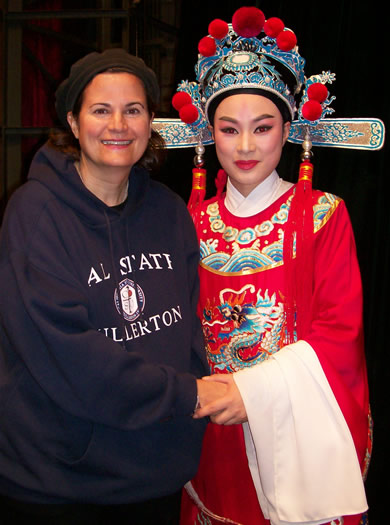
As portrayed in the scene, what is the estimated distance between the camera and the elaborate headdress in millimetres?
1545

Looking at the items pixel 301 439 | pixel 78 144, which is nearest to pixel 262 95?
pixel 78 144

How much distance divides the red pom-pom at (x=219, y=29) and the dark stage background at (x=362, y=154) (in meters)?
0.77

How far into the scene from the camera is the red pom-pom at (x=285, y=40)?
60.9 inches

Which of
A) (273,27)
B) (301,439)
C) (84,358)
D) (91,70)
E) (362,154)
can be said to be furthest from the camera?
(362,154)

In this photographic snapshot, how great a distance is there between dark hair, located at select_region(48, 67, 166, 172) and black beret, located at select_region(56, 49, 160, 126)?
1 centimetres

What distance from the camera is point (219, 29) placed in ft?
5.18

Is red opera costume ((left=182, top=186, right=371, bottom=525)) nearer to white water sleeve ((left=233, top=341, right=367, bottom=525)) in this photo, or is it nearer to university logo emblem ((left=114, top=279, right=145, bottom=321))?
white water sleeve ((left=233, top=341, right=367, bottom=525))

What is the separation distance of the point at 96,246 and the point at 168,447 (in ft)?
1.69

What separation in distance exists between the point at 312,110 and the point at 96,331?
89cm

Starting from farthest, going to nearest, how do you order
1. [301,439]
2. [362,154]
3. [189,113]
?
[362,154], [189,113], [301,439]

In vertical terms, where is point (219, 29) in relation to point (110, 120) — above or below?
above

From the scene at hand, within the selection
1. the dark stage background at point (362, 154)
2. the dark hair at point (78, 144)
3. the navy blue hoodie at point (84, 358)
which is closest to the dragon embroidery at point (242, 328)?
the navy blue hoodie at point (84, 358)

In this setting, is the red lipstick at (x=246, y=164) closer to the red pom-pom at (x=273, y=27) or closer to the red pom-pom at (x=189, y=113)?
the red pom-pom at (x=189, y=113)

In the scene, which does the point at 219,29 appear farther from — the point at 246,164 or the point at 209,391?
the point at 209,391
